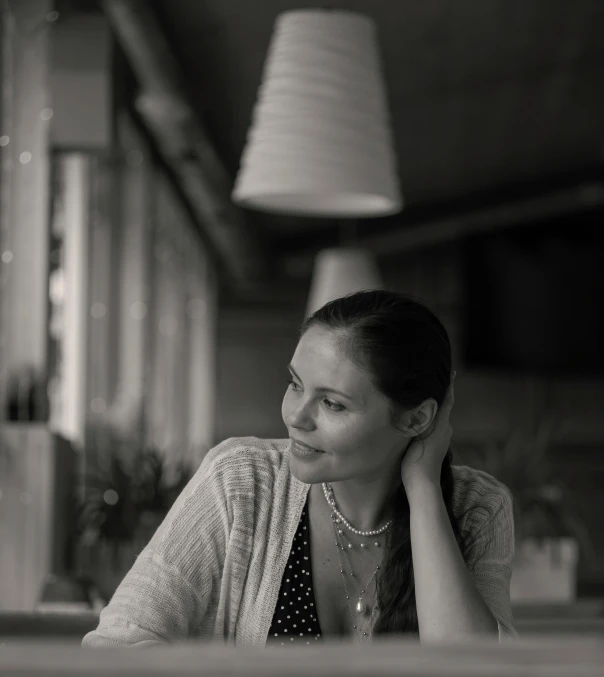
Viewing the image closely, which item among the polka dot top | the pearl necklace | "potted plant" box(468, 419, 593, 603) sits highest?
the pearl necklace

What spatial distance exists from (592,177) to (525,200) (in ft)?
1.74

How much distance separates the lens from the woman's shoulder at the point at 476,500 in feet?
5.63

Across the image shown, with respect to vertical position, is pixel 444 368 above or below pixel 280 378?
above

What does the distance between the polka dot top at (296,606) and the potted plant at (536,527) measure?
184 cm

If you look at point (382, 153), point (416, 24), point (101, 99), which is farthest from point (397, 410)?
point (416, 24)

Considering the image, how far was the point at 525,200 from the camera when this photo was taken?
8.67 metres

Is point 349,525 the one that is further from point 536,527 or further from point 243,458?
point 536,527

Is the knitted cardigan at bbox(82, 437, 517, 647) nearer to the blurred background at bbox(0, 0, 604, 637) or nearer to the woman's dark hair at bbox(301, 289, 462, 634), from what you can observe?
the woman's dark hair at bbox(301, 289, 462, 634)

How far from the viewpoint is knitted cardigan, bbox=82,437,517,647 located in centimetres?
152

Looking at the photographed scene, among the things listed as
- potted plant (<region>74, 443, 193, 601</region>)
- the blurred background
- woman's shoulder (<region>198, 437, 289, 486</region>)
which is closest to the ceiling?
the blurred background

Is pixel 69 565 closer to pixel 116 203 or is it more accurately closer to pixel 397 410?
pixel 397 410

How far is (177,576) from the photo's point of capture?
1.54 metres

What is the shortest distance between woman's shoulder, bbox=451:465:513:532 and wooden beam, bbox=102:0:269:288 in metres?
2.82

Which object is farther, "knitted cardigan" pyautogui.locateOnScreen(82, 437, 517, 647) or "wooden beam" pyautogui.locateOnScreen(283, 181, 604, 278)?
"wooden beam" pyautogui.locateOnScreen(283, 181, 604, 278)
